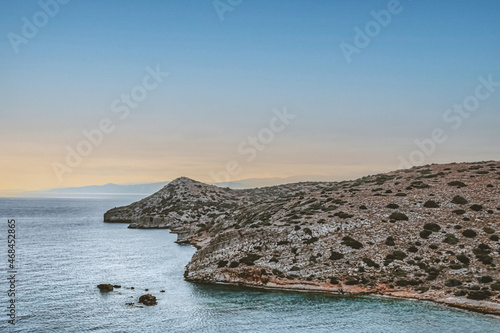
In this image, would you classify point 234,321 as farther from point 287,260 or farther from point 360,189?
point 360,189

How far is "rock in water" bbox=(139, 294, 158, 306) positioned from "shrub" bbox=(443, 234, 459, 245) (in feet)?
130

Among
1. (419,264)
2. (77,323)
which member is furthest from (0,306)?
(419,264)

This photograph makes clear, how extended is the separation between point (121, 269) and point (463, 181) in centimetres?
6517

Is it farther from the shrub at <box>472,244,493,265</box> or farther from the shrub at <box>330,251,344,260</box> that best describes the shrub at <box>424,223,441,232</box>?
the shrub at <box>330,251,344,260</box>

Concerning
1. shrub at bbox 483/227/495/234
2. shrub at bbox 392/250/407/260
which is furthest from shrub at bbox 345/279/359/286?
shrub at bbox 483/227/495/234

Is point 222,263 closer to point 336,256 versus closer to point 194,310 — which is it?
point 194,310

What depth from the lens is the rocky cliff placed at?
4559cm

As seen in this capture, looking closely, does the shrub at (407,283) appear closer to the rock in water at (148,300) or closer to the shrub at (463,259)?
the shrub at (463,259)

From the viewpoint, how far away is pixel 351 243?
55.3 m

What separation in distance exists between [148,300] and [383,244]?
108ft

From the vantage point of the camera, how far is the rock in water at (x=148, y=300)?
44.1 m

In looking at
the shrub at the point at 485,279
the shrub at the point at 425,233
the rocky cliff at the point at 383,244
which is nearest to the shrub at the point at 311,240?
the rocky cliff at the point at 383,244

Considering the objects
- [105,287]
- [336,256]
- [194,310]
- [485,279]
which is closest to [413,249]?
[485,279]

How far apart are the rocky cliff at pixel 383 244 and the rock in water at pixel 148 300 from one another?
11.5 metres
